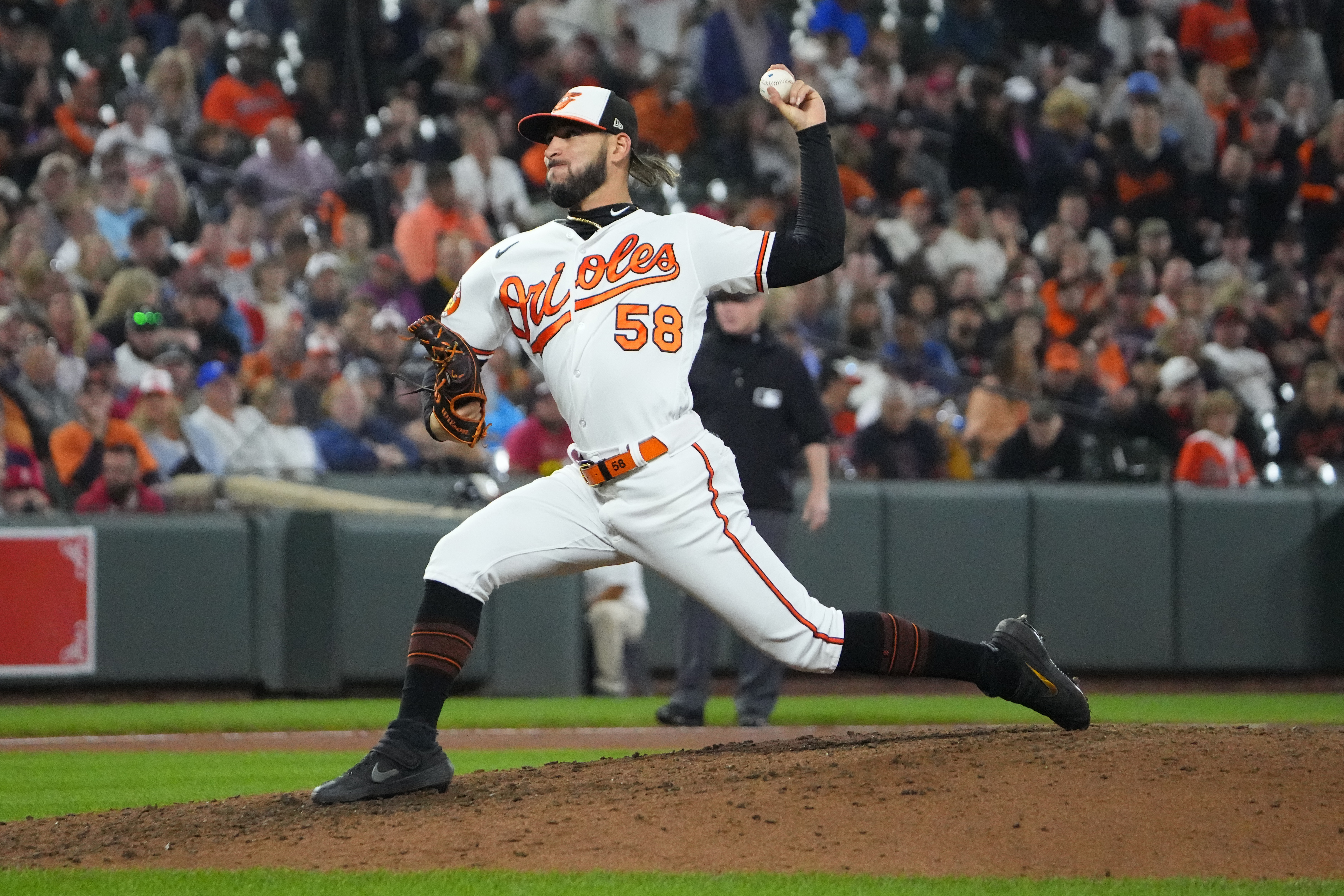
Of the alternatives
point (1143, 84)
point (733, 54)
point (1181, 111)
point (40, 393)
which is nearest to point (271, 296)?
point (40, 393)

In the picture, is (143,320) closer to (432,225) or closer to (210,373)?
(210,373)

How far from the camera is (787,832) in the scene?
4.40m

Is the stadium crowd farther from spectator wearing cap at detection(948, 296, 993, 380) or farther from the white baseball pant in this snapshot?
the white baseball pant

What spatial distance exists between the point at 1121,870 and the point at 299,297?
9017 millimetres

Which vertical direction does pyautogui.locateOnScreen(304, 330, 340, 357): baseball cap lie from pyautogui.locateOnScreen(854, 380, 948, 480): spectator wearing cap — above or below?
above

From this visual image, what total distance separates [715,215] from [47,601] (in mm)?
5953

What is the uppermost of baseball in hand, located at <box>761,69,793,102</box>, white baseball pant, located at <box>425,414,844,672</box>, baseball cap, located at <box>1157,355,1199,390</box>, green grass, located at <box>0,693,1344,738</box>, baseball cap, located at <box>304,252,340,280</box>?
baseball cap, located at <box>304,252,340,280</box>

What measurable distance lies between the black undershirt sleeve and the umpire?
316 cm

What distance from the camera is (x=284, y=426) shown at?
10.7 metres

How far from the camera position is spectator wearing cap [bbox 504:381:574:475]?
10.9 meters

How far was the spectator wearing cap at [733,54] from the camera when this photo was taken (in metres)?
15.5

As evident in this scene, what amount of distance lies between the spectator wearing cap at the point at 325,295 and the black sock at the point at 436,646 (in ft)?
24.5

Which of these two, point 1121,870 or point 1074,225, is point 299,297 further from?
point 1121,870

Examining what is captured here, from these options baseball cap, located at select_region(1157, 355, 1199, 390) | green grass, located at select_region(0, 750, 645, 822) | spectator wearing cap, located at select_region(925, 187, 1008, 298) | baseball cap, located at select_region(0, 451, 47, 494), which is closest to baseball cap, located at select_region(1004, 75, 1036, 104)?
spectator wearing cap, located at select_region(925, 187, 1008, 298)
